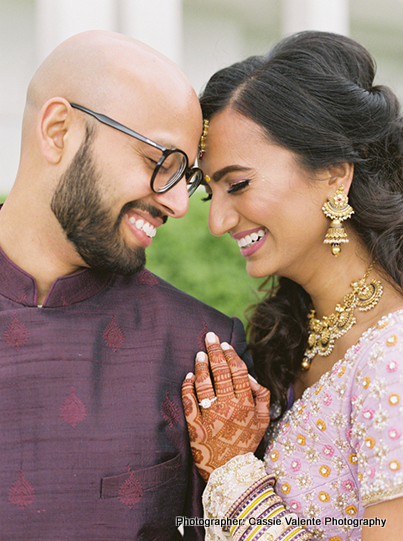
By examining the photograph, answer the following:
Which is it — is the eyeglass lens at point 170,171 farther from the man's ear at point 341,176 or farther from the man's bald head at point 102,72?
the man's ear at point 341,176

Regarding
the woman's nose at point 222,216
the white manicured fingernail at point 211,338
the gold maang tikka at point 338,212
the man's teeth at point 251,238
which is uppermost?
the gold maang tikka at point 338,212

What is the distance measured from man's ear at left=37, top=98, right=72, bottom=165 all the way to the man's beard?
0.23ft

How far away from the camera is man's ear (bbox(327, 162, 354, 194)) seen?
1.95 m

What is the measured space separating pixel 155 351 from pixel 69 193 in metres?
0.54

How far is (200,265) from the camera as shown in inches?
184

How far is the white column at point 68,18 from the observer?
4.78 meters

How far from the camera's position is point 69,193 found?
5.52 ft

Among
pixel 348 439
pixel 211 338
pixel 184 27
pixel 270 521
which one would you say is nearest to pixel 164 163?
pixel 211 338

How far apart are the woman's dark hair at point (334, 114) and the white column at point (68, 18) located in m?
3.20

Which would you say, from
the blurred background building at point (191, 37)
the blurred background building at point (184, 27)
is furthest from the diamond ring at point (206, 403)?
the blurred background building at point (184, 27)

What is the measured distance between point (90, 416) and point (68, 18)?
4083 millimetres

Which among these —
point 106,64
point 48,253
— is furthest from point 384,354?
point 106,64

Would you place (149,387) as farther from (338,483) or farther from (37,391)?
(338,483)

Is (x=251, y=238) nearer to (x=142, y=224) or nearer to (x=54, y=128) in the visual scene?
(x=142, y=224)
